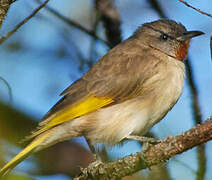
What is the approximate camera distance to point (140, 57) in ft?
15.7

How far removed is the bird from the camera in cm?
412

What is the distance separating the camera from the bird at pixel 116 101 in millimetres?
4121

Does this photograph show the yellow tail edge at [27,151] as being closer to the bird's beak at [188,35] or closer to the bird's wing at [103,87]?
the bird's wing at [103,87]

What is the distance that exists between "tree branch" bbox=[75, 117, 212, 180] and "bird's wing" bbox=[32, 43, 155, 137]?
2.19 ft

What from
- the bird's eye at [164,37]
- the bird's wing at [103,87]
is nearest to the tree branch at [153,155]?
the bird's wing at [103,87]

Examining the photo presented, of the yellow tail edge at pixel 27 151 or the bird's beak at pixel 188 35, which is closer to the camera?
the yellow tail edge at pixel 27 151

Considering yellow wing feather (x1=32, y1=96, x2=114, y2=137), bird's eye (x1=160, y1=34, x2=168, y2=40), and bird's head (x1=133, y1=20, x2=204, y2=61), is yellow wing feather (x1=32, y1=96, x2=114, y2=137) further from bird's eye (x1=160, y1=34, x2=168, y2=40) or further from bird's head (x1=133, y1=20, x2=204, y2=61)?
bird's eye (x1=160, y1=34, x2=168, y2=40)

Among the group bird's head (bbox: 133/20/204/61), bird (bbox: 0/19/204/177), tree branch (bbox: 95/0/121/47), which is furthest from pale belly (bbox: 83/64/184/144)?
tree branch (bbox: 95/0/121/47)

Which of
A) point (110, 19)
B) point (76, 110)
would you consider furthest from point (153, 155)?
point (110, 19)

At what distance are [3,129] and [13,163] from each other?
150 centimetres

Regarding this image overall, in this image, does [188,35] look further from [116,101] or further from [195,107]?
[116,101]

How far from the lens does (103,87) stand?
4477 mm

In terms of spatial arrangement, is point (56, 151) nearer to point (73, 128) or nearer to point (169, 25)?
point (73, 128)

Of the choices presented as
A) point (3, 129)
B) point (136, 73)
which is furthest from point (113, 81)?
point (3, 129)
